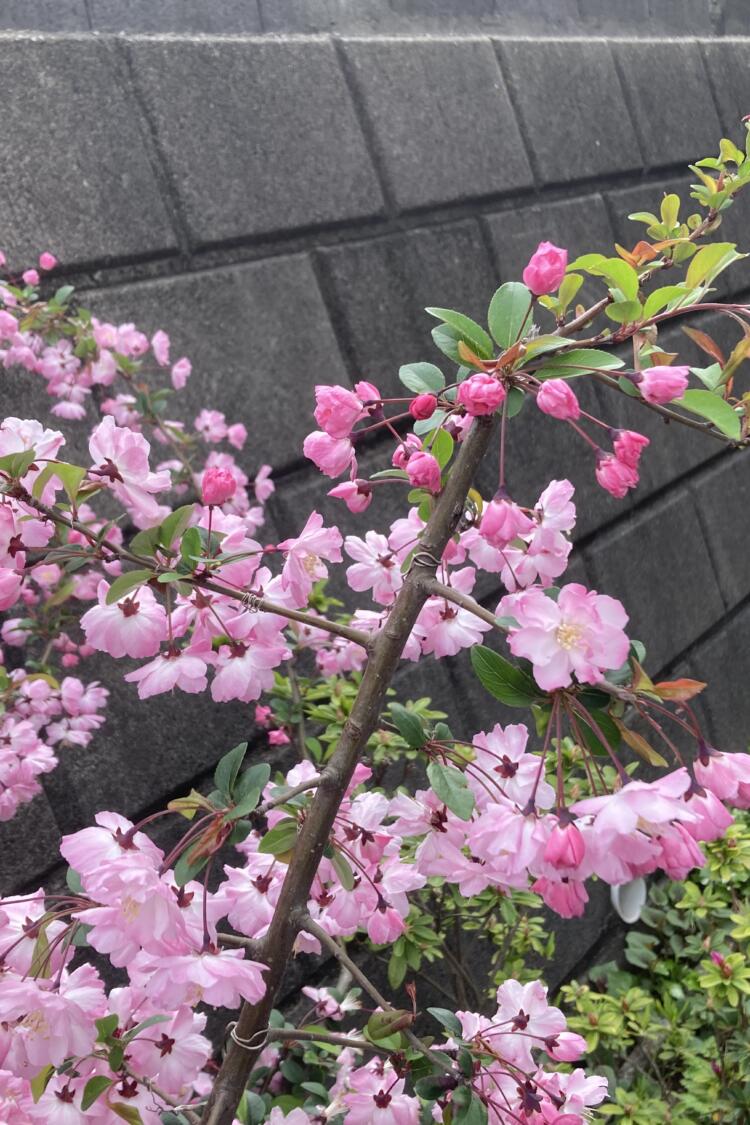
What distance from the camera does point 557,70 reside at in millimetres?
2635

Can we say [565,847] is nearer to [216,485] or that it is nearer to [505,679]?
[505,679]

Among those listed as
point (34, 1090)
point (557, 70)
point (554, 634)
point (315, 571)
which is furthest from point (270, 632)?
point (557, 70)

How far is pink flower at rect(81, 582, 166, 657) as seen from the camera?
2.33ft

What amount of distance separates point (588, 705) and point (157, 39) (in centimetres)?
150

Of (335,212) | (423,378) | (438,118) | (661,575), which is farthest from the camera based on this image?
(661,575)

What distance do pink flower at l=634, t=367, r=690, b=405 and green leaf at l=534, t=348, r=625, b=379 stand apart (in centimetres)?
2

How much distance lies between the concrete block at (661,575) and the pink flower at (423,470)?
185 centimetres

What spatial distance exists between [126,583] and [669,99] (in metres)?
3.01

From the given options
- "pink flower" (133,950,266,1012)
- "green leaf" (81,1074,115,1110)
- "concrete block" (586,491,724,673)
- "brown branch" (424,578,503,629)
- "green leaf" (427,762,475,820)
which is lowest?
"concrete block" (586,491,724,673)

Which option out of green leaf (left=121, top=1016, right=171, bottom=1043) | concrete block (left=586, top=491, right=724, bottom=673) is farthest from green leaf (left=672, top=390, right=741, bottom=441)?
concrete block (left=586, top=491, right=724, bottom=673)

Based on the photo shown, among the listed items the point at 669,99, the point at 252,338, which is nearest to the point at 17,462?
the point at 252,338

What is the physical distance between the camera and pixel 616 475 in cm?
71

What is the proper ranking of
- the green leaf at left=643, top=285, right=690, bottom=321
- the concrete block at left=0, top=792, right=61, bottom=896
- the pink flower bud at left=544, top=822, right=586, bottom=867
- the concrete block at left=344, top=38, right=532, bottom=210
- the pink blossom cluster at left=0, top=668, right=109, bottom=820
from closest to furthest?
the pink flower bud at left=544, top=822, right=586, bottom=867 < the green leaf at left=643, top=285, right=690, bottom=321 < the pink blossom cluster at left=0, top=668, right=109, bottom=820 < the concrete block at left=0, top=792, right=61, bottom=896 < the concrete block at left=344, top=38, right=532, bottom=210

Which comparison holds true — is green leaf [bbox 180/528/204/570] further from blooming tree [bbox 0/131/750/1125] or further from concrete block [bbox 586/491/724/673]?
Answer: concrete block [bbox 586/491/724/673]
